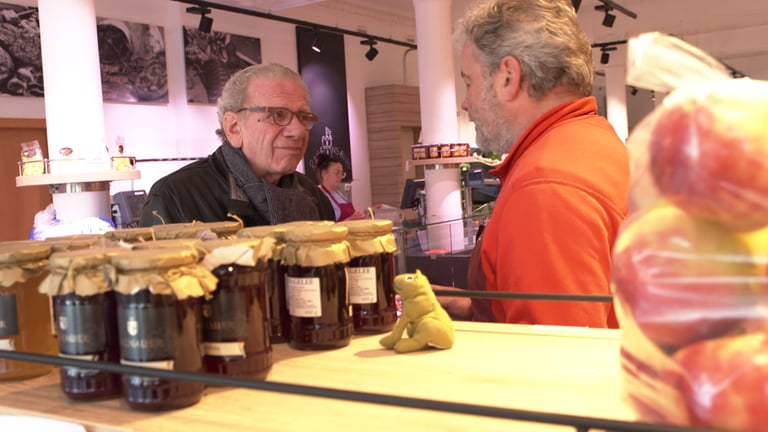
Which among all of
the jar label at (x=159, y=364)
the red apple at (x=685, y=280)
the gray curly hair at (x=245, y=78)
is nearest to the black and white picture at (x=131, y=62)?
the gray curly hair at (x=245, y=78)

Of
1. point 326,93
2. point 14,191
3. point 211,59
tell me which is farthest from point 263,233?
point 326,93

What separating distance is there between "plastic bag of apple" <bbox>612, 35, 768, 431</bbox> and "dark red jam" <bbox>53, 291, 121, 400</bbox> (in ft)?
2.69

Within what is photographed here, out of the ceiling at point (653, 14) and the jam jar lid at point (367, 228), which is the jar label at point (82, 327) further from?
the ceiling at point (653, 14)

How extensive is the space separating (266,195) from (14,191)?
6305 millimetres

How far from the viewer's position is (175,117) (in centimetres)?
998

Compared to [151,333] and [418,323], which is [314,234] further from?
[151,333]

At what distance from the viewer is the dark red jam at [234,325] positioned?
1209 millimetres

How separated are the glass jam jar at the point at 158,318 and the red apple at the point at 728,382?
0.71 metres

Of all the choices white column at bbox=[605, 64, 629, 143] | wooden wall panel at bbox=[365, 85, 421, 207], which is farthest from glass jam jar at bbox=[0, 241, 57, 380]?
white column at bbox=[605, 64, 629, 143]

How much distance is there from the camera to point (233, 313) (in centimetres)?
121

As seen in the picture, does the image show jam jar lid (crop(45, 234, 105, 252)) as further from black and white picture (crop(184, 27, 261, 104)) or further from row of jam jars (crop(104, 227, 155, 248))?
black and white picture (crop(184, 27, 261, 104))

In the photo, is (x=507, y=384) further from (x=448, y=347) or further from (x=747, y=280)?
(x=747, y=280)

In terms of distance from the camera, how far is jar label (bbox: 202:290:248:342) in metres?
1.21

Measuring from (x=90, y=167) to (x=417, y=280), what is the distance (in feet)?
13.7
